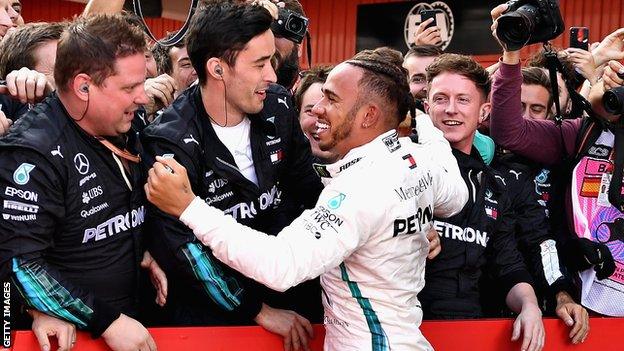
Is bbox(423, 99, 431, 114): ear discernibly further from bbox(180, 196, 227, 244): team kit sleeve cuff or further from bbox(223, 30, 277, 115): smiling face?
bbox(180, 196, 227, 244): team kit sleeve cuff

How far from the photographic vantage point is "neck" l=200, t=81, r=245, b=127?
3.01 metres

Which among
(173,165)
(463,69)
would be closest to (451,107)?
(463,69)

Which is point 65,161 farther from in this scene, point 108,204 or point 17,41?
point 17,41

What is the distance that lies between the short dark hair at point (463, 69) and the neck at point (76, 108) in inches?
65.9

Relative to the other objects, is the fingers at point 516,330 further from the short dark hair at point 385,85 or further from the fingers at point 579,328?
the short dark hair at point 385,85

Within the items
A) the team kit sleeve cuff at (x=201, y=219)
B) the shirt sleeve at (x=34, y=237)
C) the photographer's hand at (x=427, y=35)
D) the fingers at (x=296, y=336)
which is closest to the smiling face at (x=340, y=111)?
the team kit sleeve cuff at (x=201, y=219)

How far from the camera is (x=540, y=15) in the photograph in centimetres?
344

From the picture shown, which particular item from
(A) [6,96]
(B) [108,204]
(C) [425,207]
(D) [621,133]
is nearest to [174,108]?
(B) [108,204]

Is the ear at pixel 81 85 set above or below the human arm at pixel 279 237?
above

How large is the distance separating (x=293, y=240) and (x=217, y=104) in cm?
81

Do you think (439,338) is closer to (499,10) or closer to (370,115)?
(370,115)

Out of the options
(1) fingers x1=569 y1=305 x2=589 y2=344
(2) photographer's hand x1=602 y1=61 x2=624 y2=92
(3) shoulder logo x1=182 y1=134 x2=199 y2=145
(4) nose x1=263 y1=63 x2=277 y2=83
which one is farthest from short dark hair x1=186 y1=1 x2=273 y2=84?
(1) fingers x1=569 y1=305 x2=589 y2=344

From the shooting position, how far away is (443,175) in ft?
9.60

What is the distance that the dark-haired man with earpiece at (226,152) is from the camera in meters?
2.82
